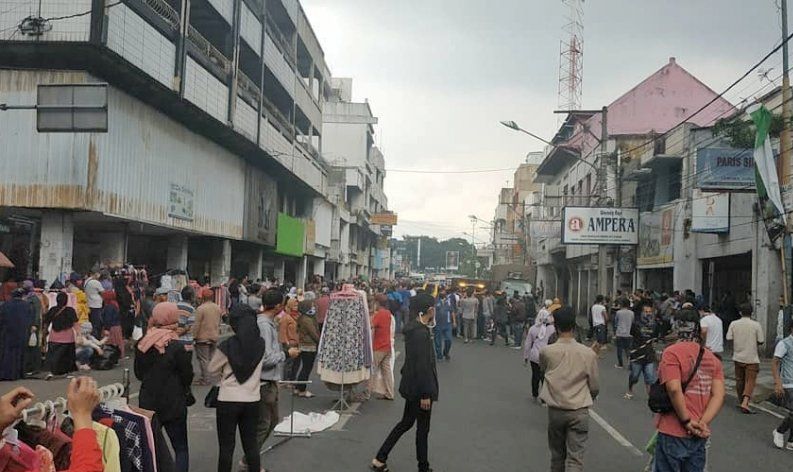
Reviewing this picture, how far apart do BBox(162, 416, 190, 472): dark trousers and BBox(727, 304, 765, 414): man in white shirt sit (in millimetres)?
8979

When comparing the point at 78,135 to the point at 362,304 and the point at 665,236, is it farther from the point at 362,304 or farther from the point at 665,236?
the point at 665,236

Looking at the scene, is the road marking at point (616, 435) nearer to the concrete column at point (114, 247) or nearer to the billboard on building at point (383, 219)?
the concrete column at point (114, 247)

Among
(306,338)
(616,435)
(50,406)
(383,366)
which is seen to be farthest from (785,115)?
(50,406)

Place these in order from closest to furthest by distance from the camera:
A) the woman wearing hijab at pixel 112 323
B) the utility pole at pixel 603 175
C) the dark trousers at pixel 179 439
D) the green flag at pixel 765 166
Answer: the dark trousers at pixel 179 439 → the woman wearing hijab at pixel 112 323 → the green flag at pixel 765 166 → the utility pole at pixel 603 175

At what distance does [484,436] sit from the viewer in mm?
9141

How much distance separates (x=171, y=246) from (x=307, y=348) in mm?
15338

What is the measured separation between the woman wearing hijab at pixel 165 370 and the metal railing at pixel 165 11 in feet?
47.4

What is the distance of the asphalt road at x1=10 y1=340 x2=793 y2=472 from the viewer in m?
7.76

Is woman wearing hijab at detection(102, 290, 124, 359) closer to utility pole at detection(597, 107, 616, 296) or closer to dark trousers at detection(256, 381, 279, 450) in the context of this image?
dark trousers at detection(256, 381, 279, 450)

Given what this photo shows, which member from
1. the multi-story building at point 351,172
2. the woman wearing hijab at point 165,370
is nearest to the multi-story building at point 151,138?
the woman wearing hijab at point 165,370

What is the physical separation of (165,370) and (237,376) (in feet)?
1.85

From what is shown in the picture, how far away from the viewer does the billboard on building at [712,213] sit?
22.8 metres

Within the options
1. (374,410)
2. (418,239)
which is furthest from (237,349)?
(418,239)

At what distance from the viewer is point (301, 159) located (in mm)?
36625
